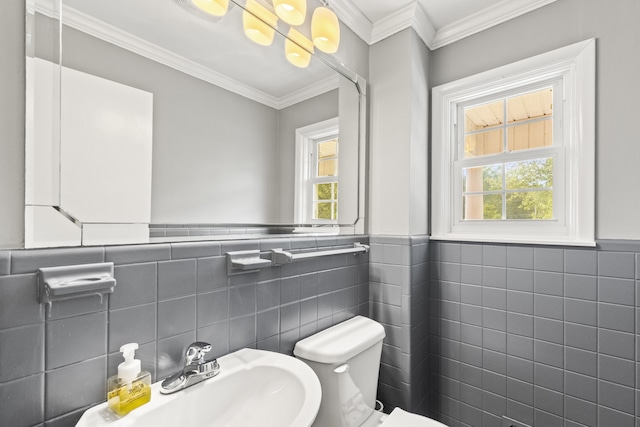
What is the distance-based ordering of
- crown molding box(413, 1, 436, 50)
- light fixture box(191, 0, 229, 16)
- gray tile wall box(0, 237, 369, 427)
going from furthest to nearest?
1. crown molding box(413, 1, 436, 50)
2. light fixture box(191, 0, 229, 16)
3. gray tile wall box(0, 237, 369, 427)

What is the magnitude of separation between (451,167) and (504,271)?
638 millimetres

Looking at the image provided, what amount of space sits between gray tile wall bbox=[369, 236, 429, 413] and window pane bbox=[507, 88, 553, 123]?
830 mm

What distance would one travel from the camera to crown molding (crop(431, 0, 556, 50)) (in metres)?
1.50

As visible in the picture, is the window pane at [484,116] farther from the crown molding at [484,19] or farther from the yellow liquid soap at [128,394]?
the yellow liquid soap at [128,394]

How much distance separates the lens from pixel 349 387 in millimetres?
1208

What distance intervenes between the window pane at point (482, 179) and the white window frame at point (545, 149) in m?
0.04

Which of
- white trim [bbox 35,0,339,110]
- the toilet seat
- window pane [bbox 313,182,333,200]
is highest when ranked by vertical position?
white trim [bbox 35,0,339,110]

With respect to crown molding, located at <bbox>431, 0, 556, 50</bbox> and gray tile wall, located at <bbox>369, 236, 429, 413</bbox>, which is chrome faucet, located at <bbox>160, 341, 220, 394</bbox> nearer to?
gray tile wall, located at <bbox>369, 236, 429, 413</bbox>

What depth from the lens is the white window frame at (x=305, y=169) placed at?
4.56 feet

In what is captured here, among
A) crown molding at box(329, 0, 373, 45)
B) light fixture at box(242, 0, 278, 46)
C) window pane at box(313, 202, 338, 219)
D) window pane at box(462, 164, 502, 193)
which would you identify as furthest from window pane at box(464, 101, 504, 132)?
light fixture at box(242, 0, 278, 46)

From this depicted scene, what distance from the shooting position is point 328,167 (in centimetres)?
154

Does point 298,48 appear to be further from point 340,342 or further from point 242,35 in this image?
point 340,342

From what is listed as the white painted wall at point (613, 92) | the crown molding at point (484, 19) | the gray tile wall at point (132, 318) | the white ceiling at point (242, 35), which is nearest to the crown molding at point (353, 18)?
the white ceiling at point (242, 35)

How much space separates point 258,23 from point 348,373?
143 centimetres
